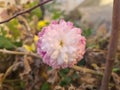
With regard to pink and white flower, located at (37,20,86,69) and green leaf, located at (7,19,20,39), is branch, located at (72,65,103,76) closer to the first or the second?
pink and white flower, located at (37,20,86,69)

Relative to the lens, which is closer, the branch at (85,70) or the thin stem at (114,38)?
the thin stem at (114,38)

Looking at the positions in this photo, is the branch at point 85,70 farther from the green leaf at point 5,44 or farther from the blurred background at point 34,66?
the green leaf at point 5,44

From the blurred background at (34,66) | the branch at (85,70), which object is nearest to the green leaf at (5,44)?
the blurred background at (34,66)

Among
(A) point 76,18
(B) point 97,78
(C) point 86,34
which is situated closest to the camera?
(B) point 97,78

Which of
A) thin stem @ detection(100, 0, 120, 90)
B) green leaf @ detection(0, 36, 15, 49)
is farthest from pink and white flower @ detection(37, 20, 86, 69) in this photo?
green leaf @ detection(0, 36, 15, 49)

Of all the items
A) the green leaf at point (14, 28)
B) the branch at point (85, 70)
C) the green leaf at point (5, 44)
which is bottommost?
the branch at point (85, 70)

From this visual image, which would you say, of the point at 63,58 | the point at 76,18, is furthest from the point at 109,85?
the point at 76,18

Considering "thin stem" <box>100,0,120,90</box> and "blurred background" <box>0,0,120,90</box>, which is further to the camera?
"blurred background" <box>0,0,120,90</box>

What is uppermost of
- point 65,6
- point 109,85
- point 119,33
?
point 65,6

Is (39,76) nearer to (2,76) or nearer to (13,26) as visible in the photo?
(2,76)
